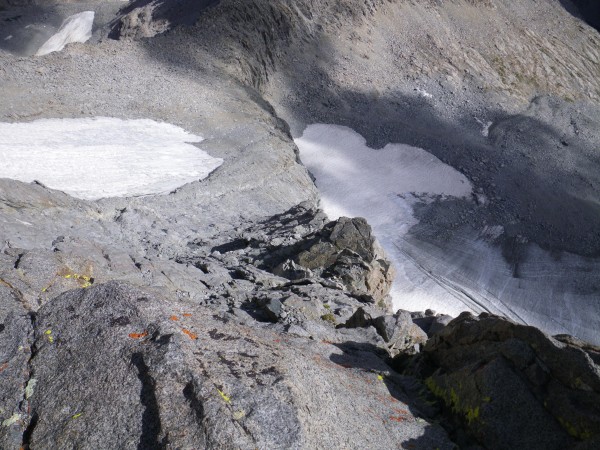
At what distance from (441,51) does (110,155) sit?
102ft

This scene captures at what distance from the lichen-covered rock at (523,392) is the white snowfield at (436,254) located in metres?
15.0

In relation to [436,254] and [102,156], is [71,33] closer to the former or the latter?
[102,156]

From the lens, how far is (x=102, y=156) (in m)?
21.7

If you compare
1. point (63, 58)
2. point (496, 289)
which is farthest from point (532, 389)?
point (63, 58)

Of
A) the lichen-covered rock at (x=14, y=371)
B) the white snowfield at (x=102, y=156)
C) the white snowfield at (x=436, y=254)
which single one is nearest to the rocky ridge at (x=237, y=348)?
the lichen-covered rock at (x=14, y=371)

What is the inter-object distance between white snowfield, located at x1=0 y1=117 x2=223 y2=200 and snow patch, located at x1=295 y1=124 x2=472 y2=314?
869 cm

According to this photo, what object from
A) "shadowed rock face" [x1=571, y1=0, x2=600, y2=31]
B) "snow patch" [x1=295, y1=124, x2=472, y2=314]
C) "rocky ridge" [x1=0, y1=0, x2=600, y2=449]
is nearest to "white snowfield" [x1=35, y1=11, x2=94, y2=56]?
"snow patch" [x1=295, y1=124, x2=472, y2=314]

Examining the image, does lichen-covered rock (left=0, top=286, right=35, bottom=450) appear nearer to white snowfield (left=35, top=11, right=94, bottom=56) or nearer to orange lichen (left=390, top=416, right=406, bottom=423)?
orange lichen (left=390, top=416, right=406, bottom=423)

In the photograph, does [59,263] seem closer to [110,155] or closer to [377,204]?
[110,155]

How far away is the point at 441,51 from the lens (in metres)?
43.8

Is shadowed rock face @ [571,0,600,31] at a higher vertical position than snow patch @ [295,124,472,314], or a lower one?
higher

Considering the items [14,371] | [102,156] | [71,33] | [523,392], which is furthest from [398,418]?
[71,33]

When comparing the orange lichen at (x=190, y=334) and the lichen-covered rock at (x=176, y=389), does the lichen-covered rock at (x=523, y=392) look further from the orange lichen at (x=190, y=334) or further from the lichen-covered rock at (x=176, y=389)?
the orange lichen at (x=190, y=334)

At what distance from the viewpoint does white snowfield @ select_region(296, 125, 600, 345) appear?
23641mm
